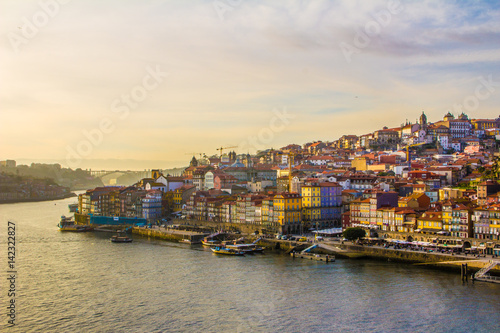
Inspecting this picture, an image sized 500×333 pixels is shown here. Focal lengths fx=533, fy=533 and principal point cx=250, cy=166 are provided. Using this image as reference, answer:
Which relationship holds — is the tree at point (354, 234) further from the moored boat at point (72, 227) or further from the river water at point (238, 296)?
the moored boat at point (72, 227)

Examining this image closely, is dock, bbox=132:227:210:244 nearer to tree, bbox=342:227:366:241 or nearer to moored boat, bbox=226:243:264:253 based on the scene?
moored boat, bbox=226:243:264:253

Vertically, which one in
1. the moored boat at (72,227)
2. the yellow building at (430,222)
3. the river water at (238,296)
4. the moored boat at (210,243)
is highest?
the yellow building at (430,222)

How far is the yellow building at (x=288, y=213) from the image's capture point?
145 ft

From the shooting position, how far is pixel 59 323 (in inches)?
815

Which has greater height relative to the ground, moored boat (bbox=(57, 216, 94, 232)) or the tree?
the tree

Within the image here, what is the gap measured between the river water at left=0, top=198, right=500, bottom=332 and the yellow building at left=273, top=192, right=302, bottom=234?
8.74 m

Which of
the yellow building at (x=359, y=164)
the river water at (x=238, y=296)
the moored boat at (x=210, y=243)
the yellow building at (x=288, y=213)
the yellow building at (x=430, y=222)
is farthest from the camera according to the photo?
the yellow building at (x=359, y=164)

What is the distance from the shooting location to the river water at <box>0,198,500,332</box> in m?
20.4

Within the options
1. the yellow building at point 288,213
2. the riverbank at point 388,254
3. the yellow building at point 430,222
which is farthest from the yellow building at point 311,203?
the yellow building at point 430,222

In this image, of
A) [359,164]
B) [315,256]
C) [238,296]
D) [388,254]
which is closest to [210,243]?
[315,256]

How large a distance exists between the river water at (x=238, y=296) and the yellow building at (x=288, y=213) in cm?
874

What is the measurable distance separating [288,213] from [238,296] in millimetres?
20405

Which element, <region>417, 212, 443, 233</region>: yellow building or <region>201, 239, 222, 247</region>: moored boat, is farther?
<region>201, 239, 222, 247</region>: moored boat

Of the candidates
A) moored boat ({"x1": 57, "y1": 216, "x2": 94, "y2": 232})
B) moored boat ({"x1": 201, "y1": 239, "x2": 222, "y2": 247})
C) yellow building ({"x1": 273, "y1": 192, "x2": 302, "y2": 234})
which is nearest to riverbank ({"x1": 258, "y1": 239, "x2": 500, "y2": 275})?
moored boat ({"x1": 201, "y1": 239, "x2": 222, "y2": 247})
